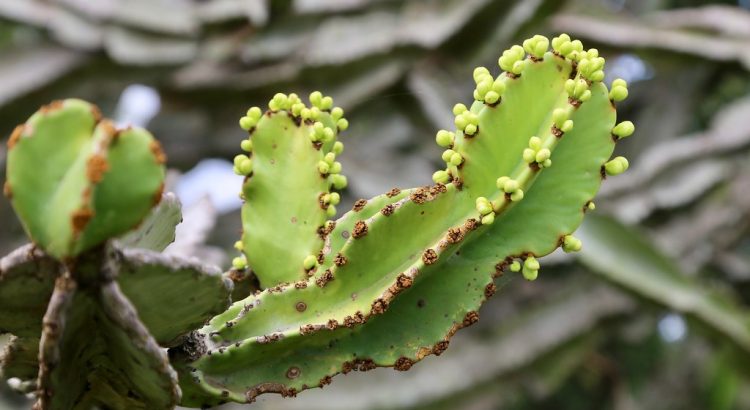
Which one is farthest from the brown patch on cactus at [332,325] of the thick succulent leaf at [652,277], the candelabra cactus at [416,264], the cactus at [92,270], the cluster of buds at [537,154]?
the thick succulent leaf at [652,277]

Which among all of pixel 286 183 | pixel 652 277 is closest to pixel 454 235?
pixel 286 183

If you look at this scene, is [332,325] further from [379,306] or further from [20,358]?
[20,358]

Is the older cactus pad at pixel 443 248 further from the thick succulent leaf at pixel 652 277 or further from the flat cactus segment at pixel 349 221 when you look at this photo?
the thick succulent leaf at pixel 652 277

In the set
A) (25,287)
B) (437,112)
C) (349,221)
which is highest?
(25,287)

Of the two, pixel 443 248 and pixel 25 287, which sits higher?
pixel 25 287

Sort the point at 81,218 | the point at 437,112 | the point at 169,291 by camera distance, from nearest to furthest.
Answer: the point at 81,218, the point at 169,291, the point at 437,112

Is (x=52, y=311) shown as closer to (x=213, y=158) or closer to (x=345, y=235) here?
(x=345, y=235)

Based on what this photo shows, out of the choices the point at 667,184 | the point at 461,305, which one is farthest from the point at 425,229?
the point at 667,184

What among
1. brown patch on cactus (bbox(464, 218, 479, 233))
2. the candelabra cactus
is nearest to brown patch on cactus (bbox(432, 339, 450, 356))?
the candelabra cactus
